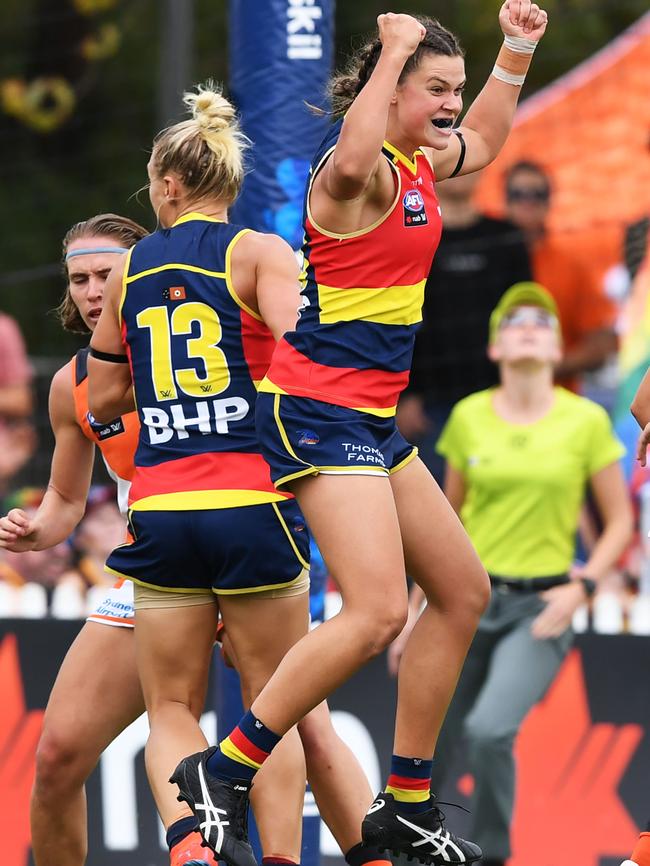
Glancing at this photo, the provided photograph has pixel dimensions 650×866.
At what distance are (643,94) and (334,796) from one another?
27.2 feet

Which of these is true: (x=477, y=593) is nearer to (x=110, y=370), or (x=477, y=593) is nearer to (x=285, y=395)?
(x=285, y=395)

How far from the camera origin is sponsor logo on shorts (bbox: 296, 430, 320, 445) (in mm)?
4449

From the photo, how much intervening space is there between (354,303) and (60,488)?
5.05ft

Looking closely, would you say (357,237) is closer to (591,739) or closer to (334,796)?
(334,796)

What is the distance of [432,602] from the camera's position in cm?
478

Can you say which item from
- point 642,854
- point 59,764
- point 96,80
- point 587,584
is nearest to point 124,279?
point 59,764

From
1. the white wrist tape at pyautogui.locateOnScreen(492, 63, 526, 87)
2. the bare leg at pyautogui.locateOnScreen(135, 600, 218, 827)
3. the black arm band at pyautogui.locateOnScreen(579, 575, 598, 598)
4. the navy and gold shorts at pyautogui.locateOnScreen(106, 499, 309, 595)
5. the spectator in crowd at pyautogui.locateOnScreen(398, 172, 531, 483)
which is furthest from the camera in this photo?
the spectator in crowd at pyautogui.locateOnScreen(398, 172, 531, 483)

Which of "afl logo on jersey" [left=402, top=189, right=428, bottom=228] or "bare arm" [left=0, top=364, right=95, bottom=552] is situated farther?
"bare arm" [left=0, top=364, right=95, bottom=552]

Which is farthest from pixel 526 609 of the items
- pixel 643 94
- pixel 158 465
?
pixel 643 94

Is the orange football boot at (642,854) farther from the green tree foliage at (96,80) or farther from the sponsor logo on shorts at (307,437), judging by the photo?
the green tree foliage at (96,80)

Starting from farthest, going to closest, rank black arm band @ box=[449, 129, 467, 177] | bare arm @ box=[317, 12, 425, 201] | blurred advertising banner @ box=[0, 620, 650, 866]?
blurred advertising banner @ box=[0, 620, 650, 866]
black arm band @ box=[449, 129, 467, 177]
bare arm @ box=[317, 12, 425, 201]

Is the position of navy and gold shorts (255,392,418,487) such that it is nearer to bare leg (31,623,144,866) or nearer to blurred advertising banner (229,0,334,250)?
bare leg (31,623,144,866)

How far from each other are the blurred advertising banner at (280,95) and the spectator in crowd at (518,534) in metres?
1.79

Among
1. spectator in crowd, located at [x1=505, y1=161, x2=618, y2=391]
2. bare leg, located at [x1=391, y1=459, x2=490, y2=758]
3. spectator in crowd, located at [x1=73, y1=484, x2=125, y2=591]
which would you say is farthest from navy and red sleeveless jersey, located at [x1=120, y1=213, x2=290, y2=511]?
spectator in crowd, located at [x1=505, y1=161, x2=618, y2=391]
